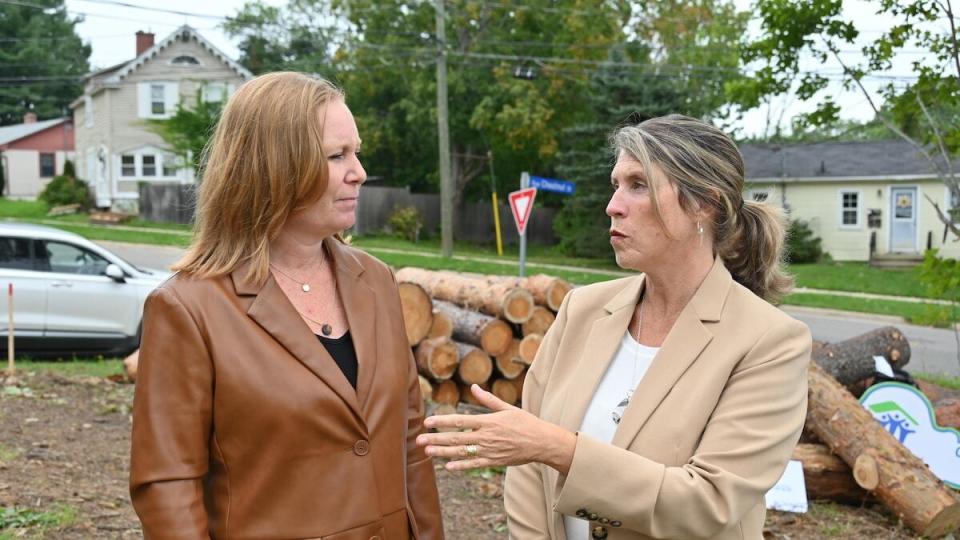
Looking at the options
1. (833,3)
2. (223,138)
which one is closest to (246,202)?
(223,138)

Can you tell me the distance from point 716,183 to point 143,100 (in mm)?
39110

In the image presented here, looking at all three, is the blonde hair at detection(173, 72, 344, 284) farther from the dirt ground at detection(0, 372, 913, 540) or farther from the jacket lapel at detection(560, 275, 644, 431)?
the dirt ground at detection(0, 372, 913, 540)

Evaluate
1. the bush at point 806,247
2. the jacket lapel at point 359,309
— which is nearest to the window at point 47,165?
the bush at point 806,247

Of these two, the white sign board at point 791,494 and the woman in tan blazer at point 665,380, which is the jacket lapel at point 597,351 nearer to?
the woman in tan blazer at point 665,380

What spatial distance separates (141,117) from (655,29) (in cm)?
2148

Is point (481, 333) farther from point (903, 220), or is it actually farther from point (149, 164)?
point (149, 164)

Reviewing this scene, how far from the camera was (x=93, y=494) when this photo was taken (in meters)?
5.08

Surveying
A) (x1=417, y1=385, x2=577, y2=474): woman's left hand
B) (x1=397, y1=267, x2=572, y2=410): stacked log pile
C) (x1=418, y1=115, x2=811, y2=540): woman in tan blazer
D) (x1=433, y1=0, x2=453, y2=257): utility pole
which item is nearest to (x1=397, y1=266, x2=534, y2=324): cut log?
(x1=397, y1=267, x2=572, y2=410): stacked log pile

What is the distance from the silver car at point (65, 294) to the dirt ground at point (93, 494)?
391 centimetres

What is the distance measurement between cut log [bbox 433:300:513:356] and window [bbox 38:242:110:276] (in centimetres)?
525

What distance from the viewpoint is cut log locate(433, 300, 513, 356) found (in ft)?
26.8

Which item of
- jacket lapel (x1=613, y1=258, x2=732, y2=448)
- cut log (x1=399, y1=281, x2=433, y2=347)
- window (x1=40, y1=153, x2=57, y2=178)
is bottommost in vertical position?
cut log (x1=399, y1=281, x2=433, y2=347)

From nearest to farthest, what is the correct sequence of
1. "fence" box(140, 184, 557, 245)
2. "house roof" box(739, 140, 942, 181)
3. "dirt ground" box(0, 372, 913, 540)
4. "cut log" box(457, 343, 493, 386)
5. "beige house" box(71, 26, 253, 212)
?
"dirt ground" box(0, 372, 913, 540)
"cut log" box(457, 343, 493, 386)
"house roof" box(739, 140, 942, 181)
"fence" box(140, 184, 557, 245)
"beige house" box(71, 26, 253, 212)

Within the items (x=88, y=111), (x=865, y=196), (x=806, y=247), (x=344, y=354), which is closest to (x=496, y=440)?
(x=344, y=354)
